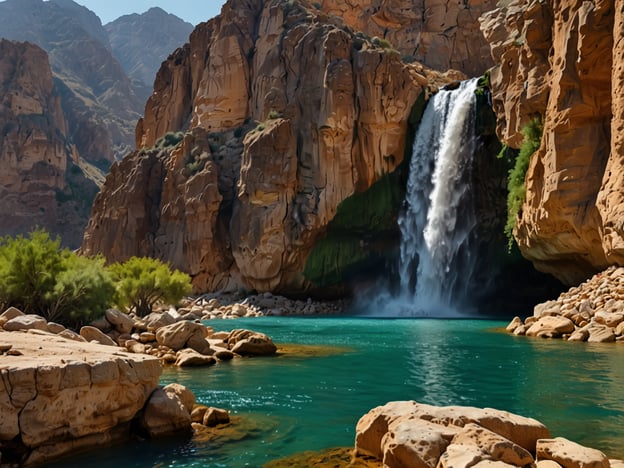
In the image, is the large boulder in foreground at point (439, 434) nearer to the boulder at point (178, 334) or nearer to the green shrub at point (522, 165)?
the boulder at point (178, 334)

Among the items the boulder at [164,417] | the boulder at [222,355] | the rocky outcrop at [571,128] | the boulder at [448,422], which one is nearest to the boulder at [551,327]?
the rocky outcrop at [571,128]

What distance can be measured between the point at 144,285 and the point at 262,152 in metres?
18.3

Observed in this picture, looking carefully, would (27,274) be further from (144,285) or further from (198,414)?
(144,285)

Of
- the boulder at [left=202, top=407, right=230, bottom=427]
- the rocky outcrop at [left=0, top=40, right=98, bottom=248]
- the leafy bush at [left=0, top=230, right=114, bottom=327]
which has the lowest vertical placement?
the boulder at [left=202, top=407, right=230, bottom=427]

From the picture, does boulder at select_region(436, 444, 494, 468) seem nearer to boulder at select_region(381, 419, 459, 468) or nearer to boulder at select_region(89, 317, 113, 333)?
boulder at select_region(381, 419, 459, 468)

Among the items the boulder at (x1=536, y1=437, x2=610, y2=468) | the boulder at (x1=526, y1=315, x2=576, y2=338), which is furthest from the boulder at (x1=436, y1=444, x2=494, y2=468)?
the boulder at (x1=526, y1=315, x2=576, y2=338)

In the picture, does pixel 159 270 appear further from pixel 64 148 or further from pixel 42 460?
pixel 64 148

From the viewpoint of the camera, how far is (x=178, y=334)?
59.2 ft

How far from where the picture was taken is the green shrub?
29.3 metres

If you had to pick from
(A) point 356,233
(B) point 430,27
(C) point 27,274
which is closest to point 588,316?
(C) point 27,274

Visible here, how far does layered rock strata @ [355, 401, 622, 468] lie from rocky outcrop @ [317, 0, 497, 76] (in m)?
63.6

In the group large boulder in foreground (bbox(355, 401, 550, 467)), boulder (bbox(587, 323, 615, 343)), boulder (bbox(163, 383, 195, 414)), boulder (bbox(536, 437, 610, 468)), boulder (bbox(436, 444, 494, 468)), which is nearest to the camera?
boulder (bbox(436, 444, 494, 468))

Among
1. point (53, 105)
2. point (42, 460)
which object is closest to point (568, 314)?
point (42, 460)

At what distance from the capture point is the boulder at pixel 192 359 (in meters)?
16.0
